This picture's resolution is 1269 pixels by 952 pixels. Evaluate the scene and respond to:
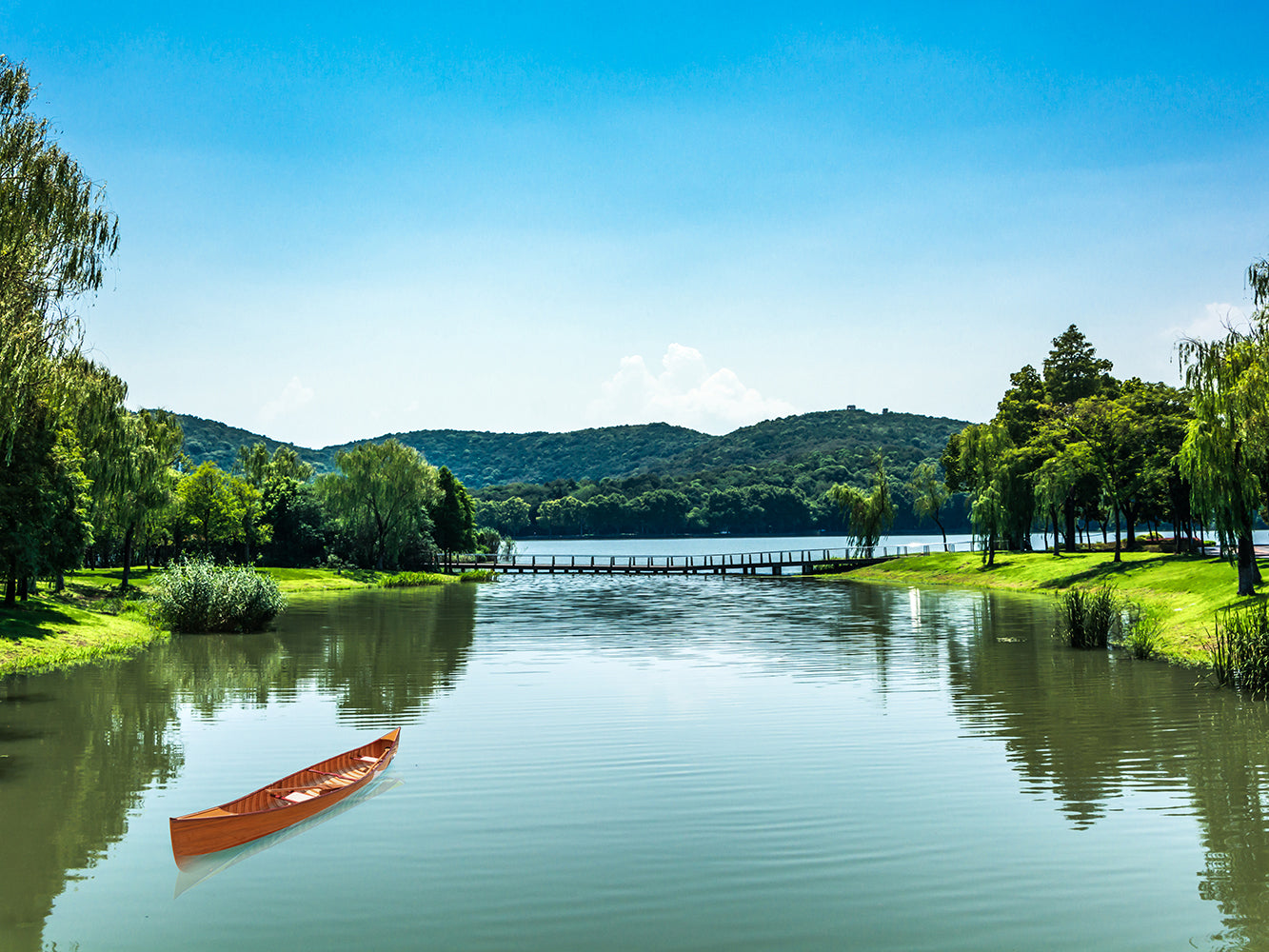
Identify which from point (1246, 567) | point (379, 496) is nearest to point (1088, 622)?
point (1246, 567)

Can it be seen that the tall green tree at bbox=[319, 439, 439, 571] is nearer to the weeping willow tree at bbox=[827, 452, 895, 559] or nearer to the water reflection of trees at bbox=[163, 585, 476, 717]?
the water reflection of trees at bbox=[163, 585, 476, 717]

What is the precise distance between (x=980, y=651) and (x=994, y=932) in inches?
899

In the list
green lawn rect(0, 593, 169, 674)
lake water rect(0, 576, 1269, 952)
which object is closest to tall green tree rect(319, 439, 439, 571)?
green lawn rect(0, 593, 169, 674)

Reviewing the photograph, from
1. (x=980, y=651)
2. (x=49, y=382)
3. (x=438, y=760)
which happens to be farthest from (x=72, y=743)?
(x=980, y=651)

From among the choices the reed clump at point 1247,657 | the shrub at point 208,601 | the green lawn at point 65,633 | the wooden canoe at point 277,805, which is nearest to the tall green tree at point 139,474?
the green lawn at point 65,633

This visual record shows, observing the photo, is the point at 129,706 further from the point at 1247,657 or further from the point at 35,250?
the point at 1247,657

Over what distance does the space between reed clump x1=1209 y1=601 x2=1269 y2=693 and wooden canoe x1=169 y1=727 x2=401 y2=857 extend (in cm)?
1797

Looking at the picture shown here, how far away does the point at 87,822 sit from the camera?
12.1 m

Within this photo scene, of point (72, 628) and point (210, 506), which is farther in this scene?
point (210, 506)

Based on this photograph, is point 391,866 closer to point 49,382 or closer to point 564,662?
point 49,382

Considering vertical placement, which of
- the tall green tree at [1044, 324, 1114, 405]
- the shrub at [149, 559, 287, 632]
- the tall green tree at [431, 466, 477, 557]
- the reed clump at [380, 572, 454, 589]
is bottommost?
the reed clump at [380, 572, 454, 589]

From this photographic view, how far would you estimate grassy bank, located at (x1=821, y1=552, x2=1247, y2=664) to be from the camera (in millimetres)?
29562

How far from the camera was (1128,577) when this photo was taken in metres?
45.1

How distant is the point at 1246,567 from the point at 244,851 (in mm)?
31093
